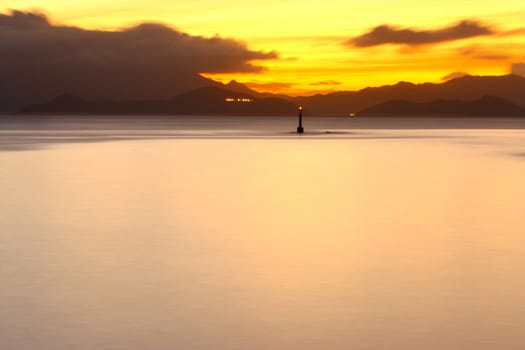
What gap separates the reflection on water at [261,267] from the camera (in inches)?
424

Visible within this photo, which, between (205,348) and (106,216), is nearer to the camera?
(205,348)

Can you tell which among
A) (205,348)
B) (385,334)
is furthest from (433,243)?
(205,348)

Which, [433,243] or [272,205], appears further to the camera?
[272,205]

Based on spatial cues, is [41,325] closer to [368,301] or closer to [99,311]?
[99,311]

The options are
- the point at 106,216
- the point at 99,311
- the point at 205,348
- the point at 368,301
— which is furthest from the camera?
the point at 106,216

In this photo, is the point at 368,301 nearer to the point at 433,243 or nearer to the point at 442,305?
the point at 442,305

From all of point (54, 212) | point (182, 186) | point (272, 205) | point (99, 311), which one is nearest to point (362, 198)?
point (272, 205)

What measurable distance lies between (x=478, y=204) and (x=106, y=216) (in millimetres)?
12645

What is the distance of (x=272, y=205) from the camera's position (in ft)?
93.2

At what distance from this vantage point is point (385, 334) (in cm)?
1071

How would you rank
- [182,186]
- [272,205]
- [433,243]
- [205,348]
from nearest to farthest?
[205,348], [433,243], [272,205], [182,186]

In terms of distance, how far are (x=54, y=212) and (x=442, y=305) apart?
53.6 ft

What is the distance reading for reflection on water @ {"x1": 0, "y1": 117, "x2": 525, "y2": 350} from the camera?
1077 cm

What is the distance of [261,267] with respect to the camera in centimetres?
1588
